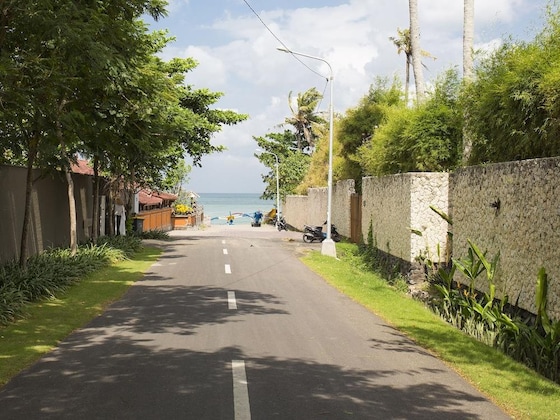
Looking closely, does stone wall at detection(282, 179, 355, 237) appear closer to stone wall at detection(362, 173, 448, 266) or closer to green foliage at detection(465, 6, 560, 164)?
stone wall at detection(362, 173, 448, 266)

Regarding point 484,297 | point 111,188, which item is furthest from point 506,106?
point 111,188

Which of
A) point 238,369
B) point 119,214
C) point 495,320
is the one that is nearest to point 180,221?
point 119,214

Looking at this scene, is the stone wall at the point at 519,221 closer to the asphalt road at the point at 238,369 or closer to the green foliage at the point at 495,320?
the green foliage at the point at 495,320

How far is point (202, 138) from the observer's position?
3159 cm

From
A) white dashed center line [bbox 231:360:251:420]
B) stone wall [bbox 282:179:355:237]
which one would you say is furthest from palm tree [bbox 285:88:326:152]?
white dashed center line [bbox 231:360:251:420]

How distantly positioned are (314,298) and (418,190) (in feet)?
18.7

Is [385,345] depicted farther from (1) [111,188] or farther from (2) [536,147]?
(1) [111,188]

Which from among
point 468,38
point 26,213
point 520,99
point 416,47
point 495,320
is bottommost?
point 495,320

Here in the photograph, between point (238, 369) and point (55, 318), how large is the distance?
4923 millimetres

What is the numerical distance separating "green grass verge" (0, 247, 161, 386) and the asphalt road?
11.3 inches

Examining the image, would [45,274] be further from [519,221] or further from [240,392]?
[519,221]

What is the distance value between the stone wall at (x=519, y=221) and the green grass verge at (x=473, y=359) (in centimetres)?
133

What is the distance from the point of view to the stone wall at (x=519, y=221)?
9.46 m

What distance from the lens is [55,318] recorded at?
10.9 m
